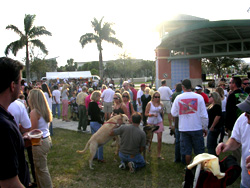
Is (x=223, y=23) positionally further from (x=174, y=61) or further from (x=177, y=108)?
(x=177, y=108)

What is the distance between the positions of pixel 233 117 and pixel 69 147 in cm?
525

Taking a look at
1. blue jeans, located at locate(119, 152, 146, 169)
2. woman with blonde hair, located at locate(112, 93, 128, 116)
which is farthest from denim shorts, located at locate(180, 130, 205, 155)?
woman with blonde hair, located at locate(112, 93, 128, 116)

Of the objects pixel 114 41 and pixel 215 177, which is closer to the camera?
pixel 215 177

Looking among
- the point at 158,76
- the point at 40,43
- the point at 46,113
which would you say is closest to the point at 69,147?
the point at 46,113

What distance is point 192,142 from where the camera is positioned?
16.1 feet

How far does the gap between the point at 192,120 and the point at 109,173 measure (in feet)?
7.86

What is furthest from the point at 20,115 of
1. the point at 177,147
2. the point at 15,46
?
the point at 15,46

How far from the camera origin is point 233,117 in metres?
5.09

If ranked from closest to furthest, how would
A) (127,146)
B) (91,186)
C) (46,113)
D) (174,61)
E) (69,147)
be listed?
→ (46,113) → (91,186) → (127,146) → (69,147) → (174,61)

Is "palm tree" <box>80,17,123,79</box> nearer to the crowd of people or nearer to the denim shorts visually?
the crowd of people

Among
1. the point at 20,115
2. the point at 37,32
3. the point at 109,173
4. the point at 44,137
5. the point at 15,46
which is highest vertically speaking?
the point at 37,32

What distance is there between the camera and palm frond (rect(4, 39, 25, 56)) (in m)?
28.3

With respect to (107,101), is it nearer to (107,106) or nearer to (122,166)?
(107,106)

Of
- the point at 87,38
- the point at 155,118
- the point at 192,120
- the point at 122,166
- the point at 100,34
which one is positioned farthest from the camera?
the point at 100,34
